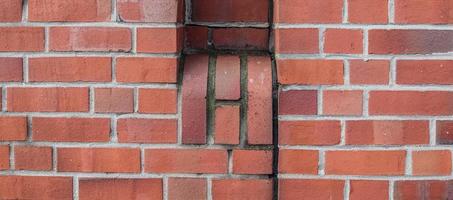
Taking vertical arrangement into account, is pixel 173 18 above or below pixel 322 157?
above

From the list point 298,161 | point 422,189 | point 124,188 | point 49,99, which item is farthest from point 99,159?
point 422,189

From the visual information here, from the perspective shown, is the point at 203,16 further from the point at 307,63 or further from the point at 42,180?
the point at 42,180

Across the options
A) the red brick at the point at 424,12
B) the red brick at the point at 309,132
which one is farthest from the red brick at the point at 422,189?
the red brick at the point at 424,12

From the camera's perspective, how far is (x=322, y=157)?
1683 mm

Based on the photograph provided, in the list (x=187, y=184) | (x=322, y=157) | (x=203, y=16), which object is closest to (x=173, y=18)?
(x=203, y=16)

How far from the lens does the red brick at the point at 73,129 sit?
1683 mm

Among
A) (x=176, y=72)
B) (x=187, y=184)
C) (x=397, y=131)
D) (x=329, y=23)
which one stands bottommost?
(x=187, y=184)

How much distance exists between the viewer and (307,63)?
1.67 m

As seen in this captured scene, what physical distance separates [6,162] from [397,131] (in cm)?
111

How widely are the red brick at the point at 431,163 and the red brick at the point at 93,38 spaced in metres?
0.86

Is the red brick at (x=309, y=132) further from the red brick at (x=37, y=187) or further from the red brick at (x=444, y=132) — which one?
the red brick at (x=37, y=187)

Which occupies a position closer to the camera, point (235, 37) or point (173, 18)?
point (173, 18)

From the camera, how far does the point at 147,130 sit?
1.68 metres

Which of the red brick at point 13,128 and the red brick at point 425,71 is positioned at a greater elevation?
the red brick at point 425,71
